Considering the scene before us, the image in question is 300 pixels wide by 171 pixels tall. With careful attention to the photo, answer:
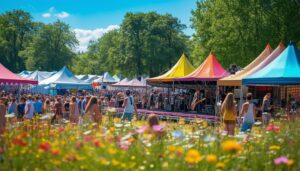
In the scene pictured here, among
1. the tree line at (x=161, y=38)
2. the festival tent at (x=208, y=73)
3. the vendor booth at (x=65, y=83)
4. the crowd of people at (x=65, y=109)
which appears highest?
the tree line at (x=161, y=38)

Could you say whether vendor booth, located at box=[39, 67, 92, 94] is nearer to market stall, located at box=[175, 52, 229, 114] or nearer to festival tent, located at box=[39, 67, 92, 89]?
festival tent, located at box=[39, 67, 92, 89]

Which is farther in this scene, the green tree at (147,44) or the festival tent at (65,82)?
the green tree at (147,44)

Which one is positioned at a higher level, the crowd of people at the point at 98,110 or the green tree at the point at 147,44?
the green tree at the point at 147,44

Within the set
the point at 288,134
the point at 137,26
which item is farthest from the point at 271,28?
the point at 137,26

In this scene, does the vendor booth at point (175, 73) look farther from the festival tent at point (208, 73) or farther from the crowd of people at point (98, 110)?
the crowd of people at point (98, 110)

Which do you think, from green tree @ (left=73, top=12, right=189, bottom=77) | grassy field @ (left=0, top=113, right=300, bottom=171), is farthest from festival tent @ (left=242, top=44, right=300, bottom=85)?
green tree @ (left=73, top=12, right=189, bottom=77)

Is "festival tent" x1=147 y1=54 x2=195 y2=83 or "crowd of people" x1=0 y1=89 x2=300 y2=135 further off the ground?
"festival tent" x1=147 y1=54 x2=195 y2=83

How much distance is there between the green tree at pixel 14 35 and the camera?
7588cm

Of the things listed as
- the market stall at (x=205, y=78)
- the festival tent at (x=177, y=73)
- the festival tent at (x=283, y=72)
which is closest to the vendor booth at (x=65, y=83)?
the festival tent at (x=177, y=73)

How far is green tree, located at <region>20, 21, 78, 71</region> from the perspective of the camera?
72062mm

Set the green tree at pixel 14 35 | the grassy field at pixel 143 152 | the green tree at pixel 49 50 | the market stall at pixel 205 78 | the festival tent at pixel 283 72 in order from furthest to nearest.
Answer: the green tree at pixel 14 35 < the green tree at pixel 49 50 < the market stall at pixel 205 78 < the festival tent at pixel 283 72 < the grassy field at pixel 143 152

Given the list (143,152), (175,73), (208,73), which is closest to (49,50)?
(175,73)

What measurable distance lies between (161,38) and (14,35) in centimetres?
3000

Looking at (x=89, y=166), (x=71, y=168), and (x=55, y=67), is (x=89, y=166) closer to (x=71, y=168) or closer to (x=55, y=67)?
(x=71, y=168)
